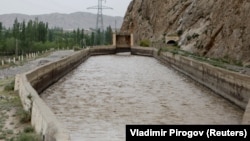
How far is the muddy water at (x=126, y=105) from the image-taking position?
54.8 ft

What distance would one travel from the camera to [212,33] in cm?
4256

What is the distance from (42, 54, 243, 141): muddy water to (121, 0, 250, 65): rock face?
218 inches

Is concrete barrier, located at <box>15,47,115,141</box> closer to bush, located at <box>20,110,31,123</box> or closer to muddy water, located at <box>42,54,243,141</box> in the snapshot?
bush, located at <box>20,110,31,123</box>

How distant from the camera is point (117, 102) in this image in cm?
2255

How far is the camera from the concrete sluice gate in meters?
14.9

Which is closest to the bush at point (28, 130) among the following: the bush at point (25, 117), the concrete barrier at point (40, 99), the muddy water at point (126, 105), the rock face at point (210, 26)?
the concrete barrier at point (40, 99)

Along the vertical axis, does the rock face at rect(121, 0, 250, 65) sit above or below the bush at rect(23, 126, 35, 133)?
above

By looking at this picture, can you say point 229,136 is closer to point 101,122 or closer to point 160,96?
point 101,122

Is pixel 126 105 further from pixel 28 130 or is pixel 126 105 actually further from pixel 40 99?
pixel 28 130

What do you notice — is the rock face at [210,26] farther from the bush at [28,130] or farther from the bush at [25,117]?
the bush at [28,130]

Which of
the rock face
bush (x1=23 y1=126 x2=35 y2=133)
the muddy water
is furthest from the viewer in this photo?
the rock face

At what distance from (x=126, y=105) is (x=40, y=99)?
6904 millimetres

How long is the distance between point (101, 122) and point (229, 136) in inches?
330

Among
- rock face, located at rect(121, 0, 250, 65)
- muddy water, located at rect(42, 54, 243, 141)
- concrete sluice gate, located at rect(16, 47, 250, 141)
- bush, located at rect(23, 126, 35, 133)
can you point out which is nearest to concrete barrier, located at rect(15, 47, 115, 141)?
concrete sluice gate, located at rect(16, 47, 250, 141)
